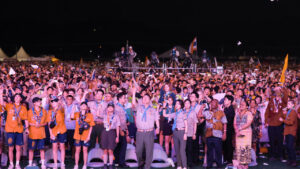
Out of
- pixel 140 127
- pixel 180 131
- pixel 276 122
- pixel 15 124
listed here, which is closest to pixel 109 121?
pixel 140 127

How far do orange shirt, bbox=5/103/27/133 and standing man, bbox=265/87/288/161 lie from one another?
557 centimetres

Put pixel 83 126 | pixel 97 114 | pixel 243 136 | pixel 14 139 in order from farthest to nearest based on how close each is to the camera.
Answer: pixel 97 114 < pixel 243 136 < pixel 14 139 < pixel 83 126

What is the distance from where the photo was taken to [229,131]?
25.5ft

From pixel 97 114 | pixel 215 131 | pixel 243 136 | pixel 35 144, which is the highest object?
pixel 97 114

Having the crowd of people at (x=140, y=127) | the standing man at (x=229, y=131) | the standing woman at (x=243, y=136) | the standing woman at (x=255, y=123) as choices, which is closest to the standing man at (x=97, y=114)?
the crowd of people at (x=140, y=127)

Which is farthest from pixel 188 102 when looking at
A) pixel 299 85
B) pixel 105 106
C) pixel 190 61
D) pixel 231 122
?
pixel 190 61

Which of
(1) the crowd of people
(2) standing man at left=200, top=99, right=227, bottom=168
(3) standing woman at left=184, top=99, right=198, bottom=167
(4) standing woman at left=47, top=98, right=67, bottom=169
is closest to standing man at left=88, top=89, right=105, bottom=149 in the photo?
(1) the crowd of people

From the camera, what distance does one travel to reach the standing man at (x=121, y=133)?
7426 mm

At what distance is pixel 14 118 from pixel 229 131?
465 cm

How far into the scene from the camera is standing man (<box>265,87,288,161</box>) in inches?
318

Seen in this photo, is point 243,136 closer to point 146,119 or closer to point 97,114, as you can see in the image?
point 146,119

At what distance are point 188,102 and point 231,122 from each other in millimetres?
1231

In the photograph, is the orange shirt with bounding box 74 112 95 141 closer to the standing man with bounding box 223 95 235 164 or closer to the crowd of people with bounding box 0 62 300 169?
the crowd of people with bounding box 0 62 300 169

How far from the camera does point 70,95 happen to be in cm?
755
